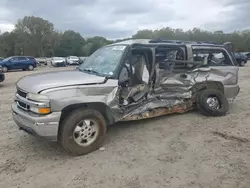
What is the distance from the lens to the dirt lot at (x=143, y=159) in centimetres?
352

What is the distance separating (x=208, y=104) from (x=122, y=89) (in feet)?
8.00

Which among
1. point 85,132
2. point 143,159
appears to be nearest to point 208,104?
point 143,159

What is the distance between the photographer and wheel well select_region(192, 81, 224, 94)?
6305 mm

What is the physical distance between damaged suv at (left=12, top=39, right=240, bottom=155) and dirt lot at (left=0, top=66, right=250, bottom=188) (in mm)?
380

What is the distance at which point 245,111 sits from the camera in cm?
688

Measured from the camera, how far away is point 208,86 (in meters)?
6.48

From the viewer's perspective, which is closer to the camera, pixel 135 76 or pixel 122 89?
pixel 122 89

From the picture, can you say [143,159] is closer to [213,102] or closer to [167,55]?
[167,55]

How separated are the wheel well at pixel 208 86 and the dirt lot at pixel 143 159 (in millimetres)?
860

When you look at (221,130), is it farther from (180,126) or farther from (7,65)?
(7,65)

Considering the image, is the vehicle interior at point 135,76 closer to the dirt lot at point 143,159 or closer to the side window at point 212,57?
the dirt lot at point 143,159

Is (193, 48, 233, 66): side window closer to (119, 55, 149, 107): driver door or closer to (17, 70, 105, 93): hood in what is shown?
(119, 55, 149, 107): driver door

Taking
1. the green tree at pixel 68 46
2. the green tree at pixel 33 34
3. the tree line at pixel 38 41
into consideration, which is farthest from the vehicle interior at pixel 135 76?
the green tree at pixel 68 46

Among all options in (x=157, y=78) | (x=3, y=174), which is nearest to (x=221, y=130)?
(x=157, y=78)
